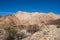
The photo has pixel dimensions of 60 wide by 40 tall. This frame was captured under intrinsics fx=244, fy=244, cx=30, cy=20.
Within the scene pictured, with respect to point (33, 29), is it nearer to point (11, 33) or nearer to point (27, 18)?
point (11, 33)

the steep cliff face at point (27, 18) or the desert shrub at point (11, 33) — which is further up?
the steep cliff face at point (27, 18)

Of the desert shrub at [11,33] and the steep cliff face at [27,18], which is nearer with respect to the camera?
the desert shrub at [11,33]

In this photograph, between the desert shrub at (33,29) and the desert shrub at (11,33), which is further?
the desert shrub at (33,29)

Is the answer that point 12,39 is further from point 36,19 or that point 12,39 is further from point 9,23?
point 36,19

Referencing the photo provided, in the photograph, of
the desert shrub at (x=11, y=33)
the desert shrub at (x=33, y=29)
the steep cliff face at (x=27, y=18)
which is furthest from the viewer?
the steep cliff face at (x=27, y=18)

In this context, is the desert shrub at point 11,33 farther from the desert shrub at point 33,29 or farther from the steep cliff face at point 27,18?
the steep cliff face at point 27,18

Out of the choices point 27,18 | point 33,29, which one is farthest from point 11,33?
point 27,18

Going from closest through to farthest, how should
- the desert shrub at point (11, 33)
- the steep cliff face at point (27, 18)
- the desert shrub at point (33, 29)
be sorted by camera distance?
the desert shrub at point (11, 33) → the desert shrub at point (33, 29) → the steep cliff face at point (27, 18)

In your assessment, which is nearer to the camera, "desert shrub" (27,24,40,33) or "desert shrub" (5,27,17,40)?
"desert shrub" (5,27,17,40)

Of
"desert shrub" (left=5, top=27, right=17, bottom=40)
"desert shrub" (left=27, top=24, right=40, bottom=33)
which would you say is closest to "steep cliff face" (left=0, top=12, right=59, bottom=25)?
"desert shrub" (left=27, top=24, right=40, bottom=33)

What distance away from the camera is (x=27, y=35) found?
39188 mm

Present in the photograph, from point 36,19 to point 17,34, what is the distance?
56.4ft

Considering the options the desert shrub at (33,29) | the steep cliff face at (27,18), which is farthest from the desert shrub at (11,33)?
the steep cliff face at (27,18)

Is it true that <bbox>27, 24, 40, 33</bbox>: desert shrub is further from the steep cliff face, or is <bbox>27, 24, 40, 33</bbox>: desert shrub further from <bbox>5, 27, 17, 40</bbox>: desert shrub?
the steep cliff face
